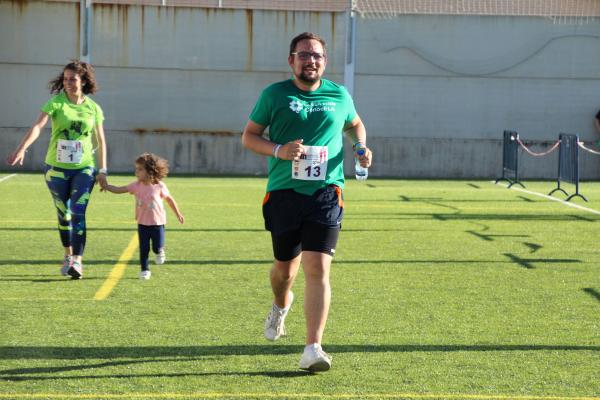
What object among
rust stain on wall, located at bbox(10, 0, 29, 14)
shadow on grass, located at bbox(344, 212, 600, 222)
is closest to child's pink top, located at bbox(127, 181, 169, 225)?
shadow on grass, located at bbox(344, 212, 600, 222)

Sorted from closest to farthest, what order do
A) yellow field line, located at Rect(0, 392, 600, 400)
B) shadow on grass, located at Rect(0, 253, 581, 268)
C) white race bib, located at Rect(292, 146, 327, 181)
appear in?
yellow field line, located at Rect(0, 392, 600, 400), white race bib, located at Rect(292, 146, 327, 181), shadow on grass, located at Rect(0, 253, 581, 268)

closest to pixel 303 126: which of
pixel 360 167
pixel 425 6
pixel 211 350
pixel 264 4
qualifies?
pixel 360 167

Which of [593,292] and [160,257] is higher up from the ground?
[160,257]

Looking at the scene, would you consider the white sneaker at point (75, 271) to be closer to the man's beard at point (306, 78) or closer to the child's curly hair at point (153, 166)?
the child's curly hair at point (153, 166)

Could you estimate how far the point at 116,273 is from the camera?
35.2 ft

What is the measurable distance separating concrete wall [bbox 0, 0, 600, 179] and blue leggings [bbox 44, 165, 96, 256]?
18483 millimetres

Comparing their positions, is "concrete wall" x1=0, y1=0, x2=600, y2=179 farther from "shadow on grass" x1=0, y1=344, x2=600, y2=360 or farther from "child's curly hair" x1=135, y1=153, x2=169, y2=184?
"shadow on grass" x1=0, y1=344, x2=600, y2=360

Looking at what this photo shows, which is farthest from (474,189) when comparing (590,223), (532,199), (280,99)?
(280,99)

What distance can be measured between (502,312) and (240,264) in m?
3.52

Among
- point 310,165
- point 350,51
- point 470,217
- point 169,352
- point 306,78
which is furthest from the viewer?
point 350,51

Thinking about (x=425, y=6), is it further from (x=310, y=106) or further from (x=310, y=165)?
(x=310, y=165)

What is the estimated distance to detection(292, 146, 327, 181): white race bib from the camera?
261 inches

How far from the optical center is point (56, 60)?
1131 inches

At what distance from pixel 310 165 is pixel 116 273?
179 inches
